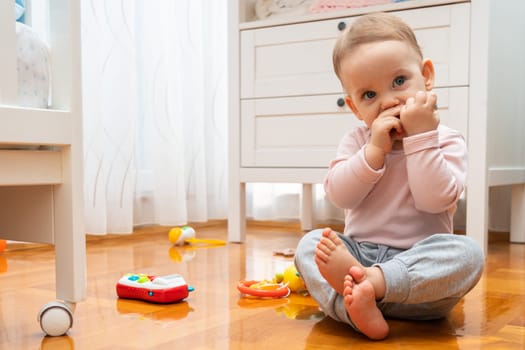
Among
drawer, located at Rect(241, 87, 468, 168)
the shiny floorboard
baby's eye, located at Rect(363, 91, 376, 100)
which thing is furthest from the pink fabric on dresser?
baby's eye, located at Rect(363, 91, 376, 100)

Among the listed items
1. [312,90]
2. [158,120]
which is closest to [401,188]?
[312,90]

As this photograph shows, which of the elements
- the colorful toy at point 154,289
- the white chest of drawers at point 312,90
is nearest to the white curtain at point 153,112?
the white chest of drawers at point 312,90

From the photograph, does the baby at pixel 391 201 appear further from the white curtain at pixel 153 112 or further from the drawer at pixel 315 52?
the white curtain at pixel 153 112

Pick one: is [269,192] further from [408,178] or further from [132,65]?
[408,178]

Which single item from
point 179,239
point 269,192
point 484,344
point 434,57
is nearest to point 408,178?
point 484,344

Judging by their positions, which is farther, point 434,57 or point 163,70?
point 163,70

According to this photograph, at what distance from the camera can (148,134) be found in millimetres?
2016

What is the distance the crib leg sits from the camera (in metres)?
1.80

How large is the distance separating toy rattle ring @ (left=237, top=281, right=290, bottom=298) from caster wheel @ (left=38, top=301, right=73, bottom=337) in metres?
0.34

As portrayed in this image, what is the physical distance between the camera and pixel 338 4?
1633 mm

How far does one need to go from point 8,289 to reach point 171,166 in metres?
0.93

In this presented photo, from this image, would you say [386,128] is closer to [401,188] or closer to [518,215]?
[401,188]

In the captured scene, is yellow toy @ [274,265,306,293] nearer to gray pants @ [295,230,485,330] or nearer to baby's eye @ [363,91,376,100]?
gray pants @ [295,230,485,330]

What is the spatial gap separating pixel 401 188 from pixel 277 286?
333 mm
